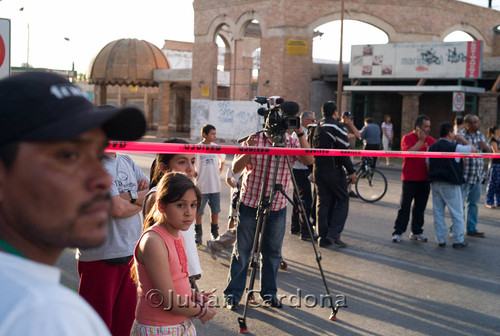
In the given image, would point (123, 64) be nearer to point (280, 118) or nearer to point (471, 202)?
point (471, 202)

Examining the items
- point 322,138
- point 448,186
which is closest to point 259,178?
point 322,138

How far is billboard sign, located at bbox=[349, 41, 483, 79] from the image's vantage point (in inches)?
969

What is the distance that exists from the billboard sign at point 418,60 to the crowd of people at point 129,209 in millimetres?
16483

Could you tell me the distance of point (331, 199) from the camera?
8.83 m

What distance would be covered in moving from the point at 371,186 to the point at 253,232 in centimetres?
760

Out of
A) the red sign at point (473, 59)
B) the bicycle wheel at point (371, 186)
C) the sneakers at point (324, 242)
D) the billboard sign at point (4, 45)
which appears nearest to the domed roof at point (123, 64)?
the red sign at point (473, 59)

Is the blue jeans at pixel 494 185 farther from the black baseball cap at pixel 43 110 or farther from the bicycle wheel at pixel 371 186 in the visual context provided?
the black baseball cap at pixel 43 110

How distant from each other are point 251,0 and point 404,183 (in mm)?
24099

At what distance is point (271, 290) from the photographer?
5.83 meters

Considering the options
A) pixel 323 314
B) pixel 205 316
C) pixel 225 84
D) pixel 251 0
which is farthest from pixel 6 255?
pixel 225 84

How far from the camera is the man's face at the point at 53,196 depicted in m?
1.04

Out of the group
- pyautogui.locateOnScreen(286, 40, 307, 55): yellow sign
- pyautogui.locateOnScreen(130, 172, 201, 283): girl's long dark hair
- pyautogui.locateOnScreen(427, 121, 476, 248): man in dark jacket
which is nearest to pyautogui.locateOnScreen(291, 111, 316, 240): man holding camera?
pyautogui.locateOnScreen(427, 121, 476, 248): man in dark jacket

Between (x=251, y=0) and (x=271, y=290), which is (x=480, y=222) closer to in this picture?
(x=271, y=290)

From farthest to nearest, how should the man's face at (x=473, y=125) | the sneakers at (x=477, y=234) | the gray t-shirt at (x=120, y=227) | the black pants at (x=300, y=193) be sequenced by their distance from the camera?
1. the man's face at (x=473, y=125)
2. the sneakers at (x=477, y=234)
3. the black pants at (x=300, y=193)
4. the gray t-shirt at (x=120, y=227)
